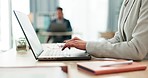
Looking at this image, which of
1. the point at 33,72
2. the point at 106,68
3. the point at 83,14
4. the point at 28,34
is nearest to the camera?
the point at 106,68

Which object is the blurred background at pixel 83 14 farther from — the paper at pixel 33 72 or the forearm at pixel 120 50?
the paper at pixel 33 72

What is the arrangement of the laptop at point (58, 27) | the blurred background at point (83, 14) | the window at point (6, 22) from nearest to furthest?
1. the laptop at point (58, 27)
2. the window at point (6, 22)
3. the blurred background at point (83, 14)

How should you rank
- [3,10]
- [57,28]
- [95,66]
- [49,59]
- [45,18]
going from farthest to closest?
[45,18], [3,10], [57,28], [49,59], [95,66]

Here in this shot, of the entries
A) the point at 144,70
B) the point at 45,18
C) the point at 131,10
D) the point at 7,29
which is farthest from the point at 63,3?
the point at 144,70

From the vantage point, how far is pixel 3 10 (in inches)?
195

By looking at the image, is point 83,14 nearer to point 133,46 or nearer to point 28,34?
point 28,34

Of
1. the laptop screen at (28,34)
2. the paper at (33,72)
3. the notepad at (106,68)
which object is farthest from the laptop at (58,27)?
the notepad at (106,68)

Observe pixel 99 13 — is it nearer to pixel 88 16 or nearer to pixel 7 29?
pixel 88 16

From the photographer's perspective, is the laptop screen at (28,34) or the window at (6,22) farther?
the window at (6,22)

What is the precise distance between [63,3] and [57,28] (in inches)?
49.9

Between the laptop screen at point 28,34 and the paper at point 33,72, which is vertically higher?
the laptop screen at point 28,34

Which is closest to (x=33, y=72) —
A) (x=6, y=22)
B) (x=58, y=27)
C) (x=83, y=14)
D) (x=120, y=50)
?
(x=120, y=50)

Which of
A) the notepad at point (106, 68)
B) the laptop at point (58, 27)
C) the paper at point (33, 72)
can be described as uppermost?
the notepad at point (106, 68)

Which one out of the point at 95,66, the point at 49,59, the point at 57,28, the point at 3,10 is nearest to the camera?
the point at 95,66
